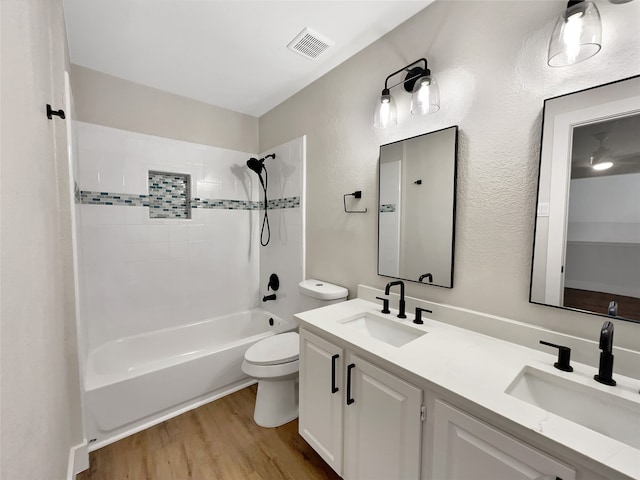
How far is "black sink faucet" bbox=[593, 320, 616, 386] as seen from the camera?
820mm

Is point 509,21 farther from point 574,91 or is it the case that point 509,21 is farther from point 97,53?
point 97,53

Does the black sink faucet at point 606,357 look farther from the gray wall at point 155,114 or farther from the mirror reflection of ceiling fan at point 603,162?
the gray wall at point 155,114

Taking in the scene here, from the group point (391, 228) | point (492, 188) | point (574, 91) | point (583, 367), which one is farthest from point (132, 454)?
point (574, 91)

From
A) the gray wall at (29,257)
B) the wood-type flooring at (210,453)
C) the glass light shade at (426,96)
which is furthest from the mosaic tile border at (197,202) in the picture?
the wood-type flooring at (210,453)

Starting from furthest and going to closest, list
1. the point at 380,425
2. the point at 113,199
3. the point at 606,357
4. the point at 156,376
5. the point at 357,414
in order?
the point at 113,199, the point at 156,376, the point at 357,414, the point at 380,425, the point at 606,357

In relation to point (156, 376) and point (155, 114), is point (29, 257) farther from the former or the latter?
point (155, 114)

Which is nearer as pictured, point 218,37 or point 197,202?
point 218,37

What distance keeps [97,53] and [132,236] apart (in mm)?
1351

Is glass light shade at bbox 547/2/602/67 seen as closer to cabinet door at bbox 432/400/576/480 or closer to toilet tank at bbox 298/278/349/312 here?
cabinet door at bbox 432/400/576/480

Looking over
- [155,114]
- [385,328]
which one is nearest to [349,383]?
[385,328]

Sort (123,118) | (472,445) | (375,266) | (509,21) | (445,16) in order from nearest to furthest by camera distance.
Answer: (472,445), (509,21), (445,16), (375,266), (123,118)

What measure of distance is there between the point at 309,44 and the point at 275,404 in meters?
2.46

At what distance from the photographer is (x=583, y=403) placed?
88 centimetres

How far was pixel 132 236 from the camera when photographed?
2.29m
